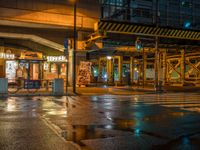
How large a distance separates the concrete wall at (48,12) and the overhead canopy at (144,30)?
16.7ft

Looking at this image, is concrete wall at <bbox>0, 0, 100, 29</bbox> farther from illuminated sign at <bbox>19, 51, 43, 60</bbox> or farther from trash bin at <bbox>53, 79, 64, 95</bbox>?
trash bin at <bbox>53, 79, 64, 95</bbox>

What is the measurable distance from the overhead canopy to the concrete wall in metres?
5.10

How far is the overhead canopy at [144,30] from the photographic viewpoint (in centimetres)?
2561

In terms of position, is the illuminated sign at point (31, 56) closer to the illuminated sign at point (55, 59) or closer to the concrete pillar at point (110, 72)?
the illuminated sign at point (55, 59)

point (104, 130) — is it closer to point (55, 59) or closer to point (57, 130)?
point (57, 130)

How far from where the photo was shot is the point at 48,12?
28859mm

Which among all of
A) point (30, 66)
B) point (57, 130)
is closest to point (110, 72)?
point (30, 66)

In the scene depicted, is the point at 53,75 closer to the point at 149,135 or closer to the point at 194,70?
the point at 194,70

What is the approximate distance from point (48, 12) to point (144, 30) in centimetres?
891

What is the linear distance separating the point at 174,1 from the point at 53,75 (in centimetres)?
3287

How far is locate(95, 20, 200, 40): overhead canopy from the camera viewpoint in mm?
25609

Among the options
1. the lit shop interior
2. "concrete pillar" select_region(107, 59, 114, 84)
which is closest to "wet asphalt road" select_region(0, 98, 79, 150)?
the lit shop interior

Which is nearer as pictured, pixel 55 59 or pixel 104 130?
pixel 104 130

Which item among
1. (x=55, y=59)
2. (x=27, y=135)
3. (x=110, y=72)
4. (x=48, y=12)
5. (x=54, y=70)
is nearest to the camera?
(x=27, y=135)
